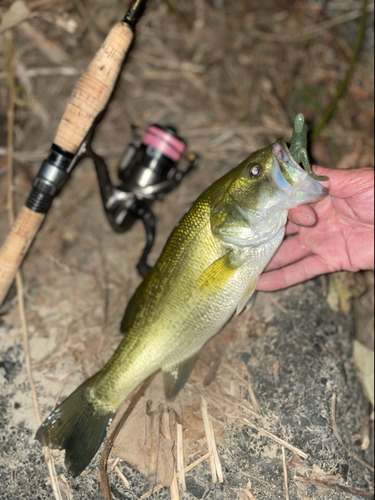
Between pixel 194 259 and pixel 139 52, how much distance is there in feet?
10.0

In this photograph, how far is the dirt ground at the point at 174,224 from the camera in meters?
3.10

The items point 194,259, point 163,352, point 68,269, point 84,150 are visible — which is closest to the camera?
point 194,259

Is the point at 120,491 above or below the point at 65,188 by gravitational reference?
below

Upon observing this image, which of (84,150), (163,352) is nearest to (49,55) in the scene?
(84,150)

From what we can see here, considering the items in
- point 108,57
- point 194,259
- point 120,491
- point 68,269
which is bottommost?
point 120,491

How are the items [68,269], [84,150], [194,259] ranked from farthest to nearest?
1. [68,269]
2. [84,150]
3. [194,259]

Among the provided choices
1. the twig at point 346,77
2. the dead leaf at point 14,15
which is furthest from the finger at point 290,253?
the dead leaf at point 14,15

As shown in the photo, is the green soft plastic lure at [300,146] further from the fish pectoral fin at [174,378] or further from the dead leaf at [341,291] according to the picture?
the fish pectoral fin at [174,378]

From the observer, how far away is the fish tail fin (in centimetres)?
295

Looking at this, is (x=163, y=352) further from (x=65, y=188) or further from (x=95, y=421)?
(x=65, y=188)

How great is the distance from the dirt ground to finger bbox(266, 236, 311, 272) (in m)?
0.31

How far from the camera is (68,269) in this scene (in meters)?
4.01

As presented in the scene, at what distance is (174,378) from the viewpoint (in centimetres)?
320

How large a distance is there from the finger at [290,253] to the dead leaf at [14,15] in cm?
334
